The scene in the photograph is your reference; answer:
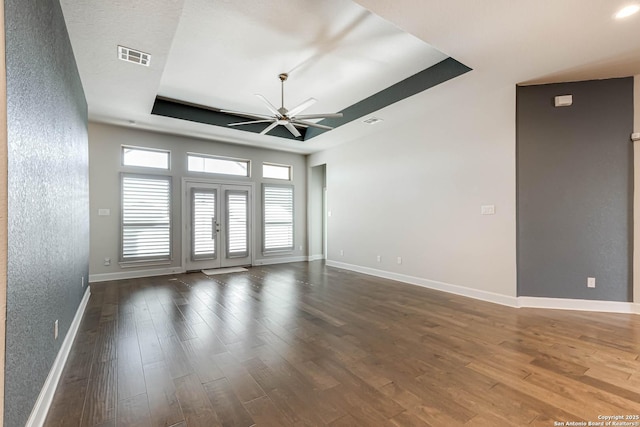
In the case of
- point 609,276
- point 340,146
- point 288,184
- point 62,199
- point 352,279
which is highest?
point 340,146

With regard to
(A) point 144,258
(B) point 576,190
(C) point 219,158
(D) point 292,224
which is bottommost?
(A) point 144,258

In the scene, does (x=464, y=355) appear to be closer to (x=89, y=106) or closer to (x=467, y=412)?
(x=467, y=412)

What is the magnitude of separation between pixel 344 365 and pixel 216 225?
17.1ft

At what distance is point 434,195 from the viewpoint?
15.9 ft

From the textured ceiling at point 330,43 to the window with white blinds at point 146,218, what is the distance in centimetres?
158

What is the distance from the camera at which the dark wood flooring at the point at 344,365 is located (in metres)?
1.75

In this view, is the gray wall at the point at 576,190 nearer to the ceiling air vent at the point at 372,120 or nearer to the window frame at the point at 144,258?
the ceiling air vent at the point at 372,120

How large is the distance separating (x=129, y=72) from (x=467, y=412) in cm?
470

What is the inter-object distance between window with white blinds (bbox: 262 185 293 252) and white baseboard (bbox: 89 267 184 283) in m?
2.19

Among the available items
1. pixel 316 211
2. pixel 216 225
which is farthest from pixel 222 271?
pixel 316 211

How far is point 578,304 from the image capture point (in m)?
3.66

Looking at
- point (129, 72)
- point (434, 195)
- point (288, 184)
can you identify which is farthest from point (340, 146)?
point (129, 72)

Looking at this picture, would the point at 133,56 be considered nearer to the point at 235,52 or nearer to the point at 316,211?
the point at 235,52

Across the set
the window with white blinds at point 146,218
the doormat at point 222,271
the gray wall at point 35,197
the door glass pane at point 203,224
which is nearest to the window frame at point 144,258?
the window with white blinds at point 146,218
